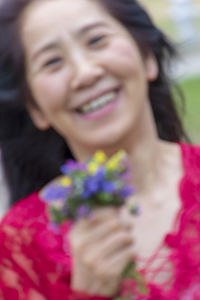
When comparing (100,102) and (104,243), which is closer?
(104,243)

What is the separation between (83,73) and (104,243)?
23.0 inches

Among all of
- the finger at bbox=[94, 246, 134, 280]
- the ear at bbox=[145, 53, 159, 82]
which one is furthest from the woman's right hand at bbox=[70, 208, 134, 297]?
the ear at bbox=[145, 53, 159, 82]

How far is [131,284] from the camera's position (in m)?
1.89

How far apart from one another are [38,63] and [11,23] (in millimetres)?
191

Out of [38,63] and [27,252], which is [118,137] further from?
[27,252]

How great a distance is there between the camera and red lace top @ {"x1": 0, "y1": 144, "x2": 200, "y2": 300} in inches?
78.7

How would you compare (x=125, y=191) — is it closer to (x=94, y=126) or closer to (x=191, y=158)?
(x=94, y=126)

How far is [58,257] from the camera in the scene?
7.00 feet

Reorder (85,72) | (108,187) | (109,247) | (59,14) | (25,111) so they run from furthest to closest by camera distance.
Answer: (25,111), (59,14), (85,72), (109,247), (108,187)

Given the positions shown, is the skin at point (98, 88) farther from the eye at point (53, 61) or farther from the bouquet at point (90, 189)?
the bouquet at point (90, 189)

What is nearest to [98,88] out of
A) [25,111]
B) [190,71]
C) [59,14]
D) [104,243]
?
[59,14]

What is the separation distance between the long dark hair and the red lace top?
25cm

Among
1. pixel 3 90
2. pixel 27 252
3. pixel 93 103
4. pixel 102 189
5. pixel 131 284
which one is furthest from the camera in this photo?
pixel 3 90

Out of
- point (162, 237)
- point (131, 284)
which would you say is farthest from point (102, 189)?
point (162, 237)
